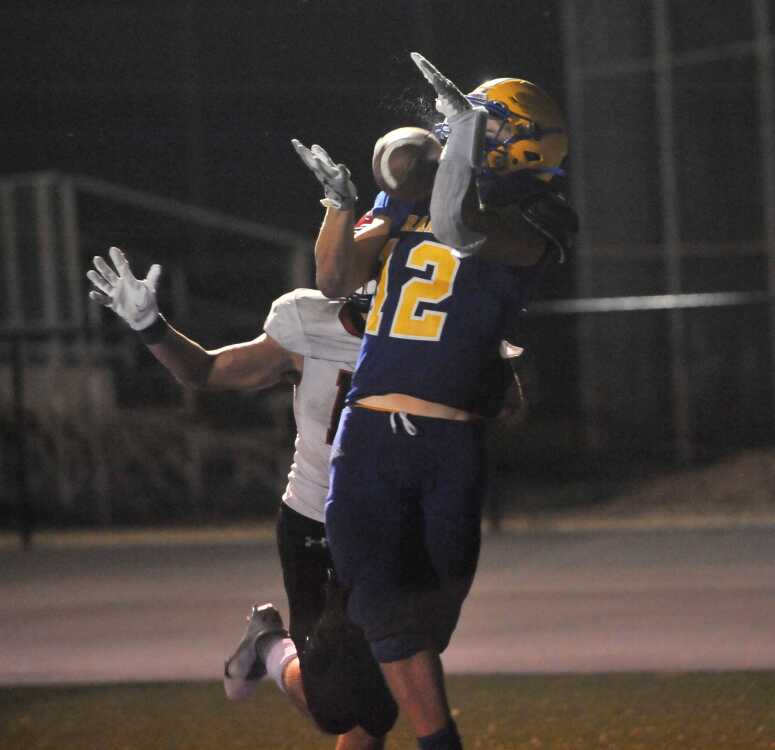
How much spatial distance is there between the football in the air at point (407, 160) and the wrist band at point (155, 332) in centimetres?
Answer: 70

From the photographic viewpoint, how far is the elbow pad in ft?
12.4

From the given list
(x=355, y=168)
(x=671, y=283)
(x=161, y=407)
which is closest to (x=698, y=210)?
(x=671, y=283)

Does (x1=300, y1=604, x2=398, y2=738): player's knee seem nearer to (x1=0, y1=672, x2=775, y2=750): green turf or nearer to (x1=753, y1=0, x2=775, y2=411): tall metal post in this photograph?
(x1=0, y1=672, x2=775, y2=750): green turf

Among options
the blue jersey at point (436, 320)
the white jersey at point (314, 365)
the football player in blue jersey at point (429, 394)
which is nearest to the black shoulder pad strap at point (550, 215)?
the football player in blue jersey at point (429, 394)

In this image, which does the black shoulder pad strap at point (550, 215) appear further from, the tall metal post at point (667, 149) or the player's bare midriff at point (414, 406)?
the tall metal post at point (667, 149)

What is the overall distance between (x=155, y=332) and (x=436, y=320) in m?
0.77

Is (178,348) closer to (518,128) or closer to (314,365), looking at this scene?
(314,365)

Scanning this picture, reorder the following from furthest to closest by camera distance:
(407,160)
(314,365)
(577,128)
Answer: (577,128)
(314,365)
(407,160)

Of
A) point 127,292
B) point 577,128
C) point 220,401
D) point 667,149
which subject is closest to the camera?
point 127,292

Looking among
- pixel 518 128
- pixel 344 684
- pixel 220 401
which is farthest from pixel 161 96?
pixel 518 128

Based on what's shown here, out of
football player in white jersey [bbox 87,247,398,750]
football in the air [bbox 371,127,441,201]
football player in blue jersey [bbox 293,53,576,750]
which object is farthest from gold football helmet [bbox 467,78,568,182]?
football player in white jersey [bbox 87,247,398,750]

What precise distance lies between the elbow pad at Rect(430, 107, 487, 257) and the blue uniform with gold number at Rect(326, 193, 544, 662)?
19cm

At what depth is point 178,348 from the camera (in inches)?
177

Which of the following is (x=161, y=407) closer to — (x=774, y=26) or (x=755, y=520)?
(x=755, y=520)
